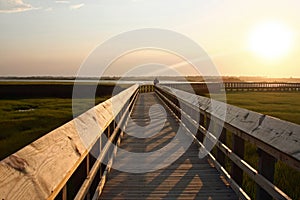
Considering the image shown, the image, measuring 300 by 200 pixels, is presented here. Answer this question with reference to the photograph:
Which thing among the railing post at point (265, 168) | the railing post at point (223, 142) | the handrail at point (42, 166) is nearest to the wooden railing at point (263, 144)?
the railing post at point (265, 168)

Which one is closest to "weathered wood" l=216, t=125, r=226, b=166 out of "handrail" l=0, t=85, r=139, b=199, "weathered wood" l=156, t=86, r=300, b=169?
"weathered wood" l=156, t=86, r=300, b=169

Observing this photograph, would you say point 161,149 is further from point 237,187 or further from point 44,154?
point 44,154

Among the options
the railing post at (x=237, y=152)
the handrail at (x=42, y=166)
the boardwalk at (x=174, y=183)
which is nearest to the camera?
the handrail at (x=42, y=166)

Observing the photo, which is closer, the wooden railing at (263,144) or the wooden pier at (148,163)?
the wooden pier at (148,163)

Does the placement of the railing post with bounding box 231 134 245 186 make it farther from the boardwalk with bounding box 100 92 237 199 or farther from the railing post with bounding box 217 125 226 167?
the railing post with bounding box 217 125 226 167

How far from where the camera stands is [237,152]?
4.11 metres

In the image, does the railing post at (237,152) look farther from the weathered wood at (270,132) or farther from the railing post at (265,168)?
the railing post at (265,168)

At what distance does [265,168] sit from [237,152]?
1061 mm

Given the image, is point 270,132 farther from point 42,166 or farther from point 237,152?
point 42,166

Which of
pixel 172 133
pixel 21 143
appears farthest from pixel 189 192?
pixel 21 143

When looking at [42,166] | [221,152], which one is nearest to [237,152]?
[221,152]

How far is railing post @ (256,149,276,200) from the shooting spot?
9.91ft

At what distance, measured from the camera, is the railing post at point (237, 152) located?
13.3 feet

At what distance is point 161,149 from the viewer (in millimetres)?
6996
